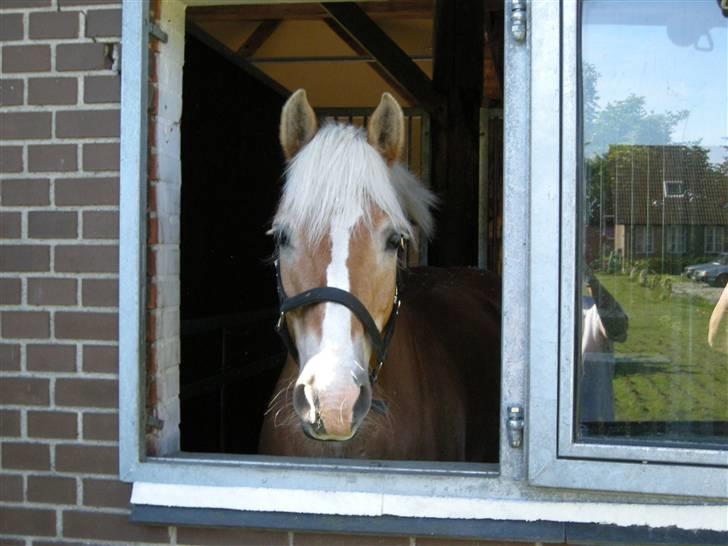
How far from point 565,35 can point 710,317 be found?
100cm

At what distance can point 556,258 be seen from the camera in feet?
6.59

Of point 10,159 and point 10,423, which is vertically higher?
point 10,159

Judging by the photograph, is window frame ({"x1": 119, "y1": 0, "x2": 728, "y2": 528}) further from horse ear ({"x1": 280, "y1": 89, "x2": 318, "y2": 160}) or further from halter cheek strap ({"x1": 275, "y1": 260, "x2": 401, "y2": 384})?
horse ear ({"x1": 280, "y1": 89, "x2": 318, "y2": 160})

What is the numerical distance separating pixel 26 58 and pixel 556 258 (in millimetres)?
1709

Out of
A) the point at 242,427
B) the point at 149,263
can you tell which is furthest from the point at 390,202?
the point at 242,427

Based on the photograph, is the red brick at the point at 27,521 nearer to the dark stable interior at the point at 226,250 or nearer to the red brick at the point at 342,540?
the red brick at the point at 342,540

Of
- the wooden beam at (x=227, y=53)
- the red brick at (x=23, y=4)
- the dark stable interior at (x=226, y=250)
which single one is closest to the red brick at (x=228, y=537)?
the dark stable interior at (x=226, y=250)

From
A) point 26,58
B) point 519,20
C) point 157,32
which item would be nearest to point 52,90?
point 26,58

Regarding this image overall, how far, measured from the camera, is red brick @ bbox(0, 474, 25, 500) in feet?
7.80

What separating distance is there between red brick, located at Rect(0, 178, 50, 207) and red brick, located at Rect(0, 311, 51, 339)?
0.34 metres

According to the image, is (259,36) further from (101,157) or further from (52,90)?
(101,157)

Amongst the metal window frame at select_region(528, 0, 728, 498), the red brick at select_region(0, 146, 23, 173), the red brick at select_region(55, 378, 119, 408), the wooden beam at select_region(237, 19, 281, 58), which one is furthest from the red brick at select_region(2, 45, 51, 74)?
the wooden beam at select_region(237, 19, 281, 58)

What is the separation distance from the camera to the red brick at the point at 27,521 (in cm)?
236

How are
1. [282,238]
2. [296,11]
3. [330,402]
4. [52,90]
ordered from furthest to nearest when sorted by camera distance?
[296,11]
[282,238]
[52,90]
[330,402]
